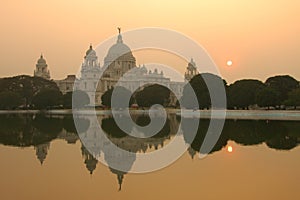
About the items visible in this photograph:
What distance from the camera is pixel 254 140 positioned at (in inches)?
810

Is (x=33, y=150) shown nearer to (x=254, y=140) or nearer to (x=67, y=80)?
A: (x=254, y=140)

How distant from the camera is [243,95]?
49.2 meters

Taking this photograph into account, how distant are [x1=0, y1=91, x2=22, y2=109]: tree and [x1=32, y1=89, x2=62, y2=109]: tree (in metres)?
2.72

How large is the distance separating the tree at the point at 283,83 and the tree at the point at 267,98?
3.15m

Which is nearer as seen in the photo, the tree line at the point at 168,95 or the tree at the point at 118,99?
the tree line at the point at 168,95

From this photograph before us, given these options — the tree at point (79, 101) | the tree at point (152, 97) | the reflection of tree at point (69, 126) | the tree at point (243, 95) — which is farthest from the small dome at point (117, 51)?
the reflection of tree at point (69, 126)

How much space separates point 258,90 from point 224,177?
38.4 metres

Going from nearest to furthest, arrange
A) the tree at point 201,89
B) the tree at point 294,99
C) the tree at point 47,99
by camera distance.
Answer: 1. the tree at point 294,99
2. the tree at point 201,89
3. the tree at point 47,99

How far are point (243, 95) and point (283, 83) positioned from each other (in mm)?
5665

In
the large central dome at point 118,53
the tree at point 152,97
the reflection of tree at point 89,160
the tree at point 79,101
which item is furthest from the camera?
the large central dome at point 118,53

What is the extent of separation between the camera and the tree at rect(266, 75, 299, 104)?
5020 centimetres

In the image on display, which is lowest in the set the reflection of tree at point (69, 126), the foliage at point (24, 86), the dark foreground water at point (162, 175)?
the dark foreground water at point (162, 175)

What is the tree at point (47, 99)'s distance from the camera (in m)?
71.1

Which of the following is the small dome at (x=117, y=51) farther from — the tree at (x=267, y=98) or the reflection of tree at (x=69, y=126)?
the reflection of tree at (x=69, y=126)
